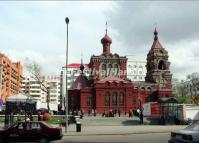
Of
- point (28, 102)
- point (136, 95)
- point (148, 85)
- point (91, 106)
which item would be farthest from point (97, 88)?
point (28, 102)

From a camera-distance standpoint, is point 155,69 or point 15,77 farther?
point 15,77

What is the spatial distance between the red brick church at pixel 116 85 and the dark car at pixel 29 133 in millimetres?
64713

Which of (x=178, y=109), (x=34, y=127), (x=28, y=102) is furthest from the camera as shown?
(x=178, y=109)

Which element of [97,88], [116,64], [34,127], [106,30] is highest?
[106,30]

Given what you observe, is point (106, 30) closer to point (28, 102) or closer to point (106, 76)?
point (106, 76)

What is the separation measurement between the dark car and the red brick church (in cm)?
6471

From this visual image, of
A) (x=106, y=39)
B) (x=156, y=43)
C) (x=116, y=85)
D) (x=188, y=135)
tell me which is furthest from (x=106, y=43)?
(x=188, y=135)

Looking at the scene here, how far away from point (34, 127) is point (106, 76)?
7261 centimetres

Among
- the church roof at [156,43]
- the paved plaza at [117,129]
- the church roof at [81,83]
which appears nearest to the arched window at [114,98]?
the church roof at [81,83]

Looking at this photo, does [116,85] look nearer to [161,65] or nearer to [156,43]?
[161,65]

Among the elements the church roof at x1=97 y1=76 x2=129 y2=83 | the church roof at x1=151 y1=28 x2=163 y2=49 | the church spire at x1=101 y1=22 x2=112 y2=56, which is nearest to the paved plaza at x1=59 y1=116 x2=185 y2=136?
the church roof at x1=97 y1=76 x2=129 y2=83

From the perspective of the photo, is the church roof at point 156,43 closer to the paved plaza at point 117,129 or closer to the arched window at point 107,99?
→ the arched window at point 107,99

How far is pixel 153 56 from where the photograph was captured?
324 ft

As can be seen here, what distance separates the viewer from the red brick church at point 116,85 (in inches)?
3447
